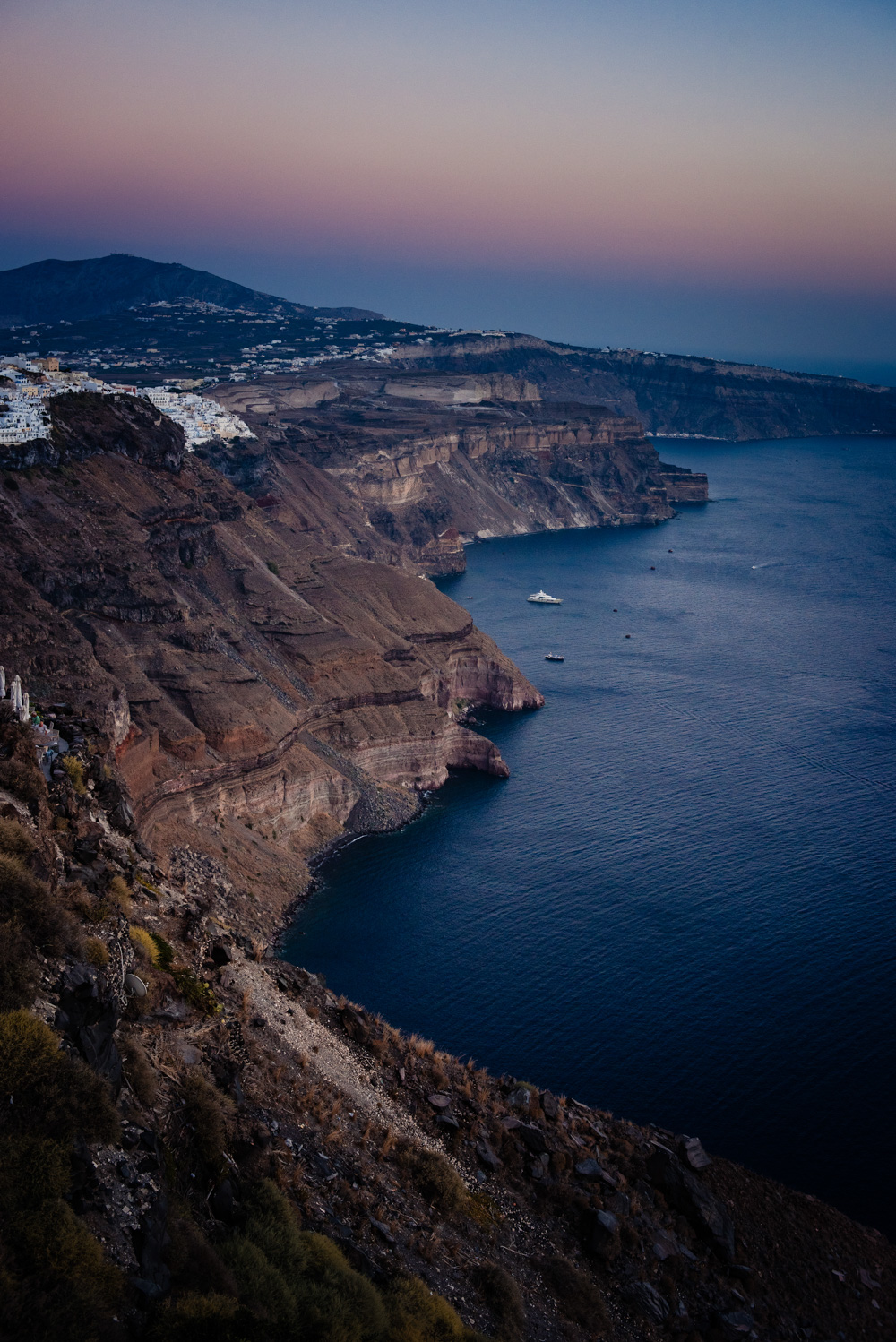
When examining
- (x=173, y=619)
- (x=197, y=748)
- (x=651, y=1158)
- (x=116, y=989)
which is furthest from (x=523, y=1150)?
(x=173, y=619)

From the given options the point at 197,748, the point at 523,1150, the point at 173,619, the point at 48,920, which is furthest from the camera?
the point at 173,619

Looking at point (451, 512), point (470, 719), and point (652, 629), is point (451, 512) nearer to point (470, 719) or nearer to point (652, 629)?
point (652, 629)

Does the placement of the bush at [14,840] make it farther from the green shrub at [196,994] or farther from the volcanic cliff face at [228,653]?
the volcanic cliff face at [228,653]

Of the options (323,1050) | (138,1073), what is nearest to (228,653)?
(323,1050)

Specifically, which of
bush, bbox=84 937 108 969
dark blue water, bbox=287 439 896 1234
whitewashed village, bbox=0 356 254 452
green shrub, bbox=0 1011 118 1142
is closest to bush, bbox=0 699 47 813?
bush, bbox=84 937 108 969

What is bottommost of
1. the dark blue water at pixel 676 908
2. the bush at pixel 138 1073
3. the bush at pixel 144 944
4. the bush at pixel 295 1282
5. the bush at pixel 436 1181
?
the dark blue water at pixel 676 908


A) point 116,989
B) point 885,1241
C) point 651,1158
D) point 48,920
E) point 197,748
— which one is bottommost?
point 885,1241

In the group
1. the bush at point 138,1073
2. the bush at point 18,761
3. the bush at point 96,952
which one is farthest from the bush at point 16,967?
the bush at point 18,761
